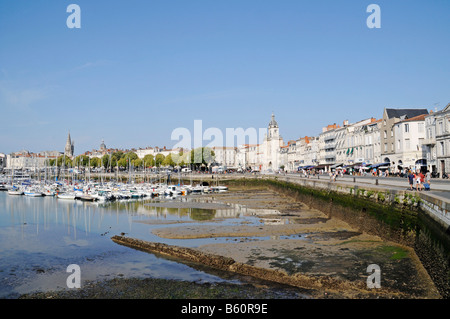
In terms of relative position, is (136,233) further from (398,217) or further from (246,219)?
(398,217)

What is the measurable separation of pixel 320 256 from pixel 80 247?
13006mm

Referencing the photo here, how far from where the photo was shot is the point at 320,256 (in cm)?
1698

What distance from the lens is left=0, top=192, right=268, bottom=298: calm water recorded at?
15383 mm

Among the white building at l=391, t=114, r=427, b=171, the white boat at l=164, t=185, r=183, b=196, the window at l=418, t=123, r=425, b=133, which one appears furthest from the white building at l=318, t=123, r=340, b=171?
the white boat at l=164, t=185, r=183, b=196

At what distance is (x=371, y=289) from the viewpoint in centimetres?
1243

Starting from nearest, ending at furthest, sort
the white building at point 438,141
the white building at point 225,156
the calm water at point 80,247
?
1. the calm water at point 80,247
2. the white building at point 438,141
3. the white building at point 225,156

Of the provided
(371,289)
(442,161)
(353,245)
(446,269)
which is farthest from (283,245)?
(442,161)

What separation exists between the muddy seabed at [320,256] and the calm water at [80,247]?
2.01m

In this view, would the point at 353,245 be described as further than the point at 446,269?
Yes

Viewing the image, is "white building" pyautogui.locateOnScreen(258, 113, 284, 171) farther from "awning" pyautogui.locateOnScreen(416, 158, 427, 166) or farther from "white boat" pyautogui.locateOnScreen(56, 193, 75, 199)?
"white boat" pyautogui.locateOnScreen(56, 193, 75, 199)

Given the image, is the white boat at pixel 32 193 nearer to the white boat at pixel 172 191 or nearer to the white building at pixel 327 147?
the white boat at pixel 172 191

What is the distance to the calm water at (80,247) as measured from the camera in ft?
50.5

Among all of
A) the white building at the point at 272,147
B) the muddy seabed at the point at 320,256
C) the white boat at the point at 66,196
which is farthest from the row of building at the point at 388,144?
the white boat at the point at 66,196
